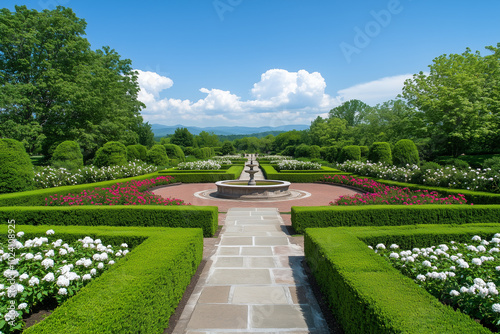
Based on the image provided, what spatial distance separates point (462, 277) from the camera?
121 inches

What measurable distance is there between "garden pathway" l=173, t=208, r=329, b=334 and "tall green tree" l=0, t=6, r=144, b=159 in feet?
65.9

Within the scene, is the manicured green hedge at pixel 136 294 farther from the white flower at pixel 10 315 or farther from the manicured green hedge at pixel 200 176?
the manicured green hedge at pixel 200 176

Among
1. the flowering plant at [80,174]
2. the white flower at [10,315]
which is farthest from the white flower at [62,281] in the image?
the flowering plant at [80,174]

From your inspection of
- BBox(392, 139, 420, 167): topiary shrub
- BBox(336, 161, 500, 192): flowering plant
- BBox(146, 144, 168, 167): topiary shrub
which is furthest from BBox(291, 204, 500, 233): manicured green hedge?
BBox(146, 144, 168, 167): topiary shrub

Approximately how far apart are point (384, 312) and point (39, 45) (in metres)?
27.1

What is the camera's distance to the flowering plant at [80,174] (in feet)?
37.2

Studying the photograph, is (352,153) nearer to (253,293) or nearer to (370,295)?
(253,293)

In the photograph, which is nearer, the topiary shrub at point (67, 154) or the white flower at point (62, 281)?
the white flower at point (62, 281)

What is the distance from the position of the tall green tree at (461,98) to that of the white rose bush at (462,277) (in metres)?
21.2

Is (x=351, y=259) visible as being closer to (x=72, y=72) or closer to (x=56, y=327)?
(x=56, y=327)

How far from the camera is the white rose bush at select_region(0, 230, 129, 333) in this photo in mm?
2742

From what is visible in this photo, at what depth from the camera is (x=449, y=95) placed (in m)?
21.2

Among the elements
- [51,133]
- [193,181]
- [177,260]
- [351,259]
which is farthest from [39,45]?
[351,259]

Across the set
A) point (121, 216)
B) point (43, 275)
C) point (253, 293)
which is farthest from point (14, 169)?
point (253, 293)
